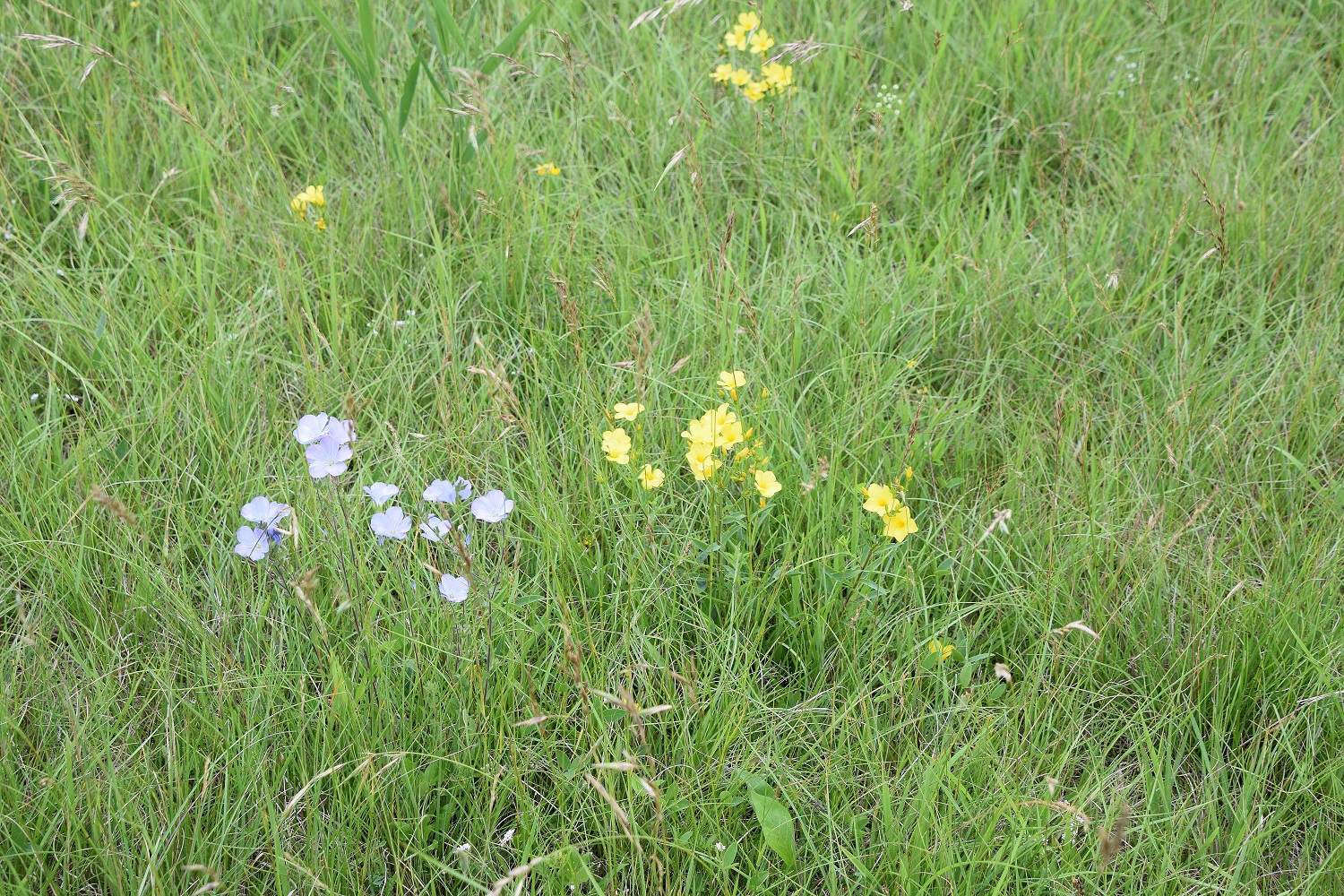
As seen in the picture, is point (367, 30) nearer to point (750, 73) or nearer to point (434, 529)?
point (750, 73)

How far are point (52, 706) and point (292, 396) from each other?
0.74 meters

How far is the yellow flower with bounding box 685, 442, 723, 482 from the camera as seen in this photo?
1.61m

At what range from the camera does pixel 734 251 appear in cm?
237

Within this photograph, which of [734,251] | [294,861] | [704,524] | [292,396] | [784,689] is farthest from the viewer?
[734,251]

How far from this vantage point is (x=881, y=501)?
1.61m

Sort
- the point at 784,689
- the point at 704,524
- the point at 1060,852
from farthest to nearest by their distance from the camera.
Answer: the point at 704,524, the point at 784,689, the point at 1060,852

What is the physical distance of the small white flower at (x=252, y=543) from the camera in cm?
158

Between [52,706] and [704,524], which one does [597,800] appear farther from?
[52,706]

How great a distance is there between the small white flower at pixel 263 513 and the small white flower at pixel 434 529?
0.73 feet

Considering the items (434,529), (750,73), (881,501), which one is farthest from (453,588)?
(750,73)

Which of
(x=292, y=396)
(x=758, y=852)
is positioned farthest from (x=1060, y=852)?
(x=292, y=396)

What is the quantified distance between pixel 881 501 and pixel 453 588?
70 centimetres

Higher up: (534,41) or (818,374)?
(534,41)

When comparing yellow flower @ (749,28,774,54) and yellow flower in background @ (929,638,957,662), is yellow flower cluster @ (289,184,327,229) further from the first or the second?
yellow flower in background @ (929,638,957,662)
